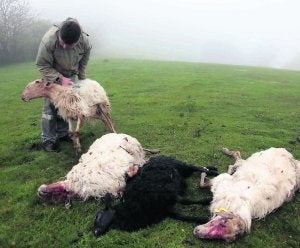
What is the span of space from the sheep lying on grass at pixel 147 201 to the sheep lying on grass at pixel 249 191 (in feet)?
1.51

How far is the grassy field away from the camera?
6.72m

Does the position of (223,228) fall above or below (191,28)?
below

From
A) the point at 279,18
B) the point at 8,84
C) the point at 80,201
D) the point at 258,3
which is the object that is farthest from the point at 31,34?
the point at 258,3

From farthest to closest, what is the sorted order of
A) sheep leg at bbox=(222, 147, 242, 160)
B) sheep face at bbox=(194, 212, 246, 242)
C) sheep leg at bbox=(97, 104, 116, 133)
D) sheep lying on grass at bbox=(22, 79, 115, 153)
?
sheep leg at bbox=(97, 104, 116, 133), sheep lying on grass at bbox=(22, 79, 115, 153), sheep leg at bbox=(222, 147, 242, 160), sheep face at bbox=(194, 212, 246, 242)

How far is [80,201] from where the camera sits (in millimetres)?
7727

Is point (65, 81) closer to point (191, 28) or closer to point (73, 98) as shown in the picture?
point (73, 98)

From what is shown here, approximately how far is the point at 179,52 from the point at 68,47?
7455 cm

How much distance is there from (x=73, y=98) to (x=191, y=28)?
11825cm

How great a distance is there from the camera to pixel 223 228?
6098mm

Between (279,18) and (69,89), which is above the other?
(279,18)

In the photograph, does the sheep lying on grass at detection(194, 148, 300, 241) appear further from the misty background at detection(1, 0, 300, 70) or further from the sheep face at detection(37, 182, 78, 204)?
the misty background at detection(1, 0, 300, 70)

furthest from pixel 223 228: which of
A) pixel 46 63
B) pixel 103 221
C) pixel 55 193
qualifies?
pixel 46 63

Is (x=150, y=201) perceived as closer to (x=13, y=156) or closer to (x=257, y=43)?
(x=13, y=156)

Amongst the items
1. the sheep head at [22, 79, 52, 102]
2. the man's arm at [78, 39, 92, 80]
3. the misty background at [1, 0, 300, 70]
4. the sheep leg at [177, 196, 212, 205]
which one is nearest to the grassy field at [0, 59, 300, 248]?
the sheep leg at [177, 196, 212, 205]
